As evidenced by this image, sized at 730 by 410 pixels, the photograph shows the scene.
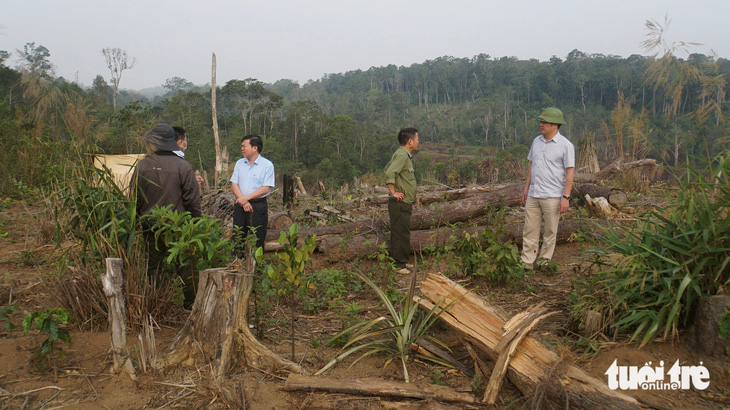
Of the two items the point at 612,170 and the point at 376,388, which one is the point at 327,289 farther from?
the point at 612,170

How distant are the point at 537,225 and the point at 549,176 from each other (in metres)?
0.56

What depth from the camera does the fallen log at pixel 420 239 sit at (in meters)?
6.07

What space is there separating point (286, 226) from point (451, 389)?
16.7 feet

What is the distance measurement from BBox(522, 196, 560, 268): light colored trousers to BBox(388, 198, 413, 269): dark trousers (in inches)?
52.9

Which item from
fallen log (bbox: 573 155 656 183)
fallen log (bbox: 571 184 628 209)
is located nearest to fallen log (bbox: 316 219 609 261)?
fallen log (bbox: 571 184 628 209)

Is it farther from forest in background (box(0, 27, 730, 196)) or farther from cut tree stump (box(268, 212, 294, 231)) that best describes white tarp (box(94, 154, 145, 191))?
cut tree stump (box(268, 212, 294, 231))

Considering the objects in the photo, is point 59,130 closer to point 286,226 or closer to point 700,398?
point 286,226

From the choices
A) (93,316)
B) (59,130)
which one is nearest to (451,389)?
(93,316)

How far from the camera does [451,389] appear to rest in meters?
2.64

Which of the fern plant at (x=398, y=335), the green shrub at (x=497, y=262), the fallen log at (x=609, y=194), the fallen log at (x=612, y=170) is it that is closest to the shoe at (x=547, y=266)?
the green shrub at (x=497, y=262)

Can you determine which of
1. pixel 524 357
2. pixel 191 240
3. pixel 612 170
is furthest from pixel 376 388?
pixel 612 170

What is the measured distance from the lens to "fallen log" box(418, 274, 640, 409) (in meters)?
2.34

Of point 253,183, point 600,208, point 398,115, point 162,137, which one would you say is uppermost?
point 398,115

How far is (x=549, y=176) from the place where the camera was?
4.87m
